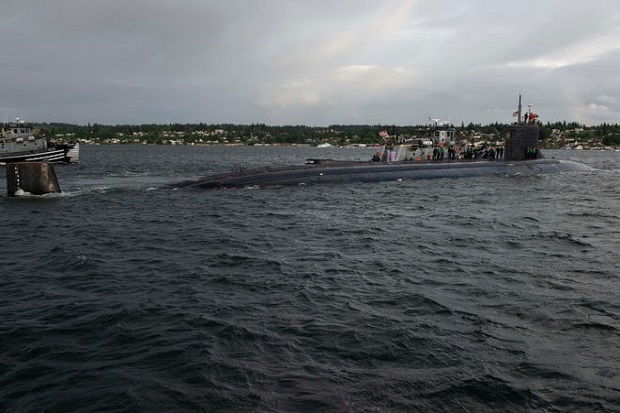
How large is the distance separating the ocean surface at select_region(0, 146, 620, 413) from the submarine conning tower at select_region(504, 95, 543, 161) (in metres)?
32.3

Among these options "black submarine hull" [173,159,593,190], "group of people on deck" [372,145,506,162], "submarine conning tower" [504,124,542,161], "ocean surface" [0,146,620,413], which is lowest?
"ocean surface" [0,146,620,413]

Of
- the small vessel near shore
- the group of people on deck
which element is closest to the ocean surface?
the group of people on deck

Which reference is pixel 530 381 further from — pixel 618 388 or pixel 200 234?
pixel 200 234

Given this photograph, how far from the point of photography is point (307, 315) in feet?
41.2

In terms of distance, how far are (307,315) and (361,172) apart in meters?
33.4

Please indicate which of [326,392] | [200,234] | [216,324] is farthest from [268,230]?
[326,392]

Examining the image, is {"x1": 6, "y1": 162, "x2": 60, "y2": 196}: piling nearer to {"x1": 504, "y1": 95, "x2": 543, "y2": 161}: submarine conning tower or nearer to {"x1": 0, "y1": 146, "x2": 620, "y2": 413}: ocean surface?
{"x1": 0, "y1": 146, "x2": 620, "y2": 413}: ocean surface

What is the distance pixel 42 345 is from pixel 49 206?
23.0 m

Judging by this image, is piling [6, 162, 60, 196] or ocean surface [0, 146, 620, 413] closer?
ocean surface [0, 146, 620, 413]

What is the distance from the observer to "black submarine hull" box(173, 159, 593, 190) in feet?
134

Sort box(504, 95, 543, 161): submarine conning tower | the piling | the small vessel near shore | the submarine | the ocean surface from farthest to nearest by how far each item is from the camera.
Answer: the small vessel near shore
box(504, 95, 543, 161): submarine conning tower
the submarine
the piling
the ocean surface

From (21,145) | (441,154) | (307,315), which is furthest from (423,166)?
(21,145)

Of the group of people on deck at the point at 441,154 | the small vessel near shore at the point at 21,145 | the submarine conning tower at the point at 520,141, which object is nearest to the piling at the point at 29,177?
the small vessel near shore at the point at 21,145

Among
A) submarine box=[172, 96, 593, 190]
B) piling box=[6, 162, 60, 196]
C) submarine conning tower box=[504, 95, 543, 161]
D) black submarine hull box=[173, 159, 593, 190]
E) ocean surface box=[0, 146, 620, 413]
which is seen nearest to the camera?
ocean surface box=[0, 146, 620, 413]
